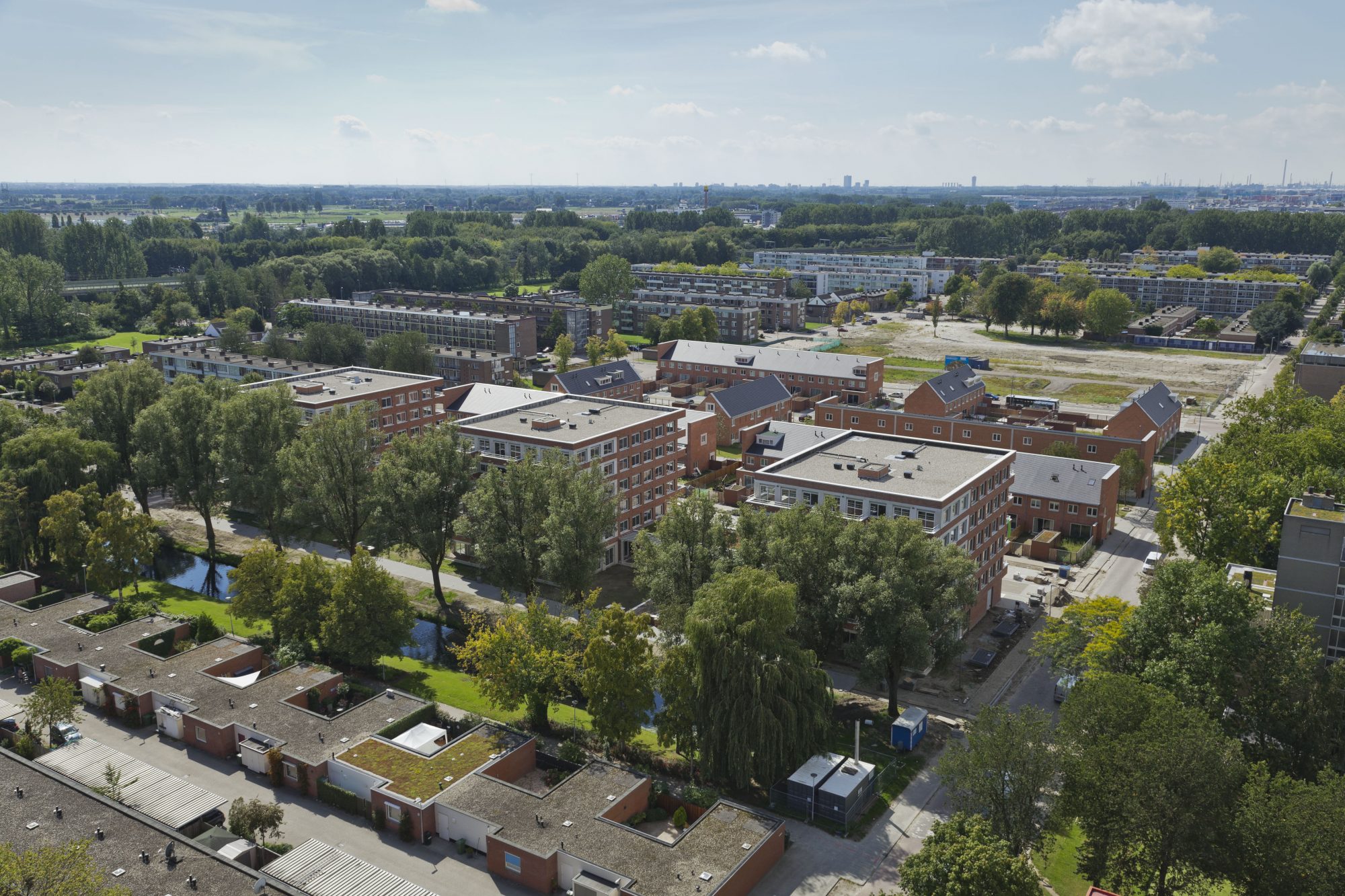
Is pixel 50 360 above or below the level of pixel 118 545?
above

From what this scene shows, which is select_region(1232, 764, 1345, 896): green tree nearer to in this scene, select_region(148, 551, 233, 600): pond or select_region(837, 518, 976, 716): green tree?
select_region(837, 518, 976, 716): green tree

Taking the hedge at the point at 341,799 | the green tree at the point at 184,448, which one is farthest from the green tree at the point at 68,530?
the hedge at the point at 341,799

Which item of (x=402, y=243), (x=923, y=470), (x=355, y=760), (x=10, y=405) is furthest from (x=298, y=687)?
(x=402, y=243)

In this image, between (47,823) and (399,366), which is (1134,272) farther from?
(47,823)

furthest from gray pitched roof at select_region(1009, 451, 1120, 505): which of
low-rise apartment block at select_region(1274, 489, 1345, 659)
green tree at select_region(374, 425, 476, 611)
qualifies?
green tree at select_region(374, 425, 476, 611)

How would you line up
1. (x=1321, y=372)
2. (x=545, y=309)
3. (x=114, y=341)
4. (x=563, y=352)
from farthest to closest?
(x=545, y=309)
(x=114, y=341)
(x=563, y=352)
(x=1321, y=372)

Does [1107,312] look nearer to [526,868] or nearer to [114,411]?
[114,411]

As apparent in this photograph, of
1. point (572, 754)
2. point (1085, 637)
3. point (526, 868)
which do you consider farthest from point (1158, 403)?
point (526, 868)
